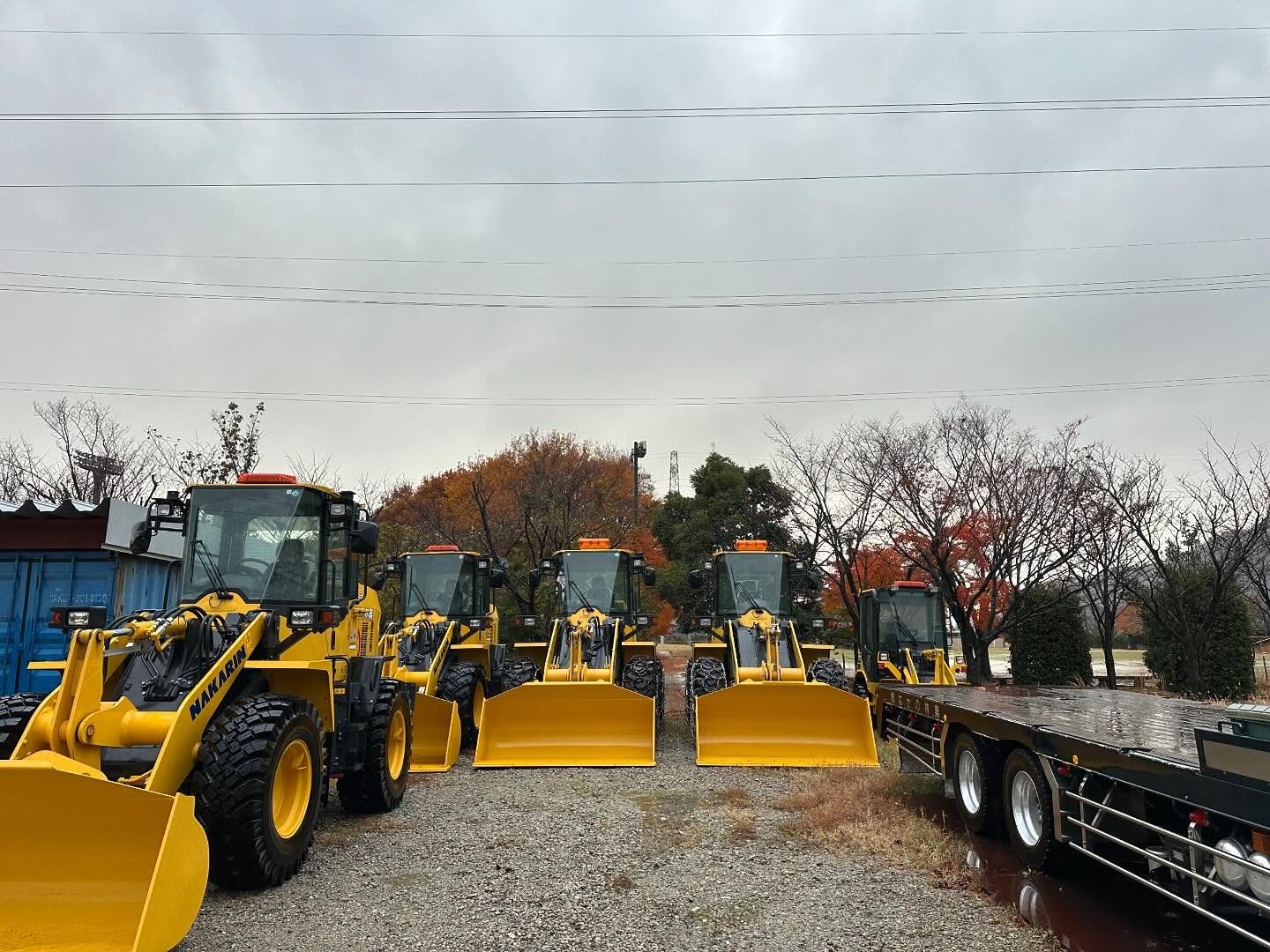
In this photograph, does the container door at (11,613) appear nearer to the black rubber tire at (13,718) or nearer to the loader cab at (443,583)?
the loader cab at (443,583)

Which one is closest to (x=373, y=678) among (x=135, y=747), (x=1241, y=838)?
(x=135, y=747)

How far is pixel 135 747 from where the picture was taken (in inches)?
192

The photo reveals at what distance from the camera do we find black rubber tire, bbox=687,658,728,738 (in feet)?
35.2

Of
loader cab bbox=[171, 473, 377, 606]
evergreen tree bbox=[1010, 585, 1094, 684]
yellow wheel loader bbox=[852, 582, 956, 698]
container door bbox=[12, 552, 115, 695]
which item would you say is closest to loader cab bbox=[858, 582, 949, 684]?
yellow wheel loader bbox=[852, 582, 956, 698]

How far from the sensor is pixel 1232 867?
3791mm

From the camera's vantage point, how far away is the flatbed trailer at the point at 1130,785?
12.1 feet

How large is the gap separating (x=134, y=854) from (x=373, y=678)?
352cm

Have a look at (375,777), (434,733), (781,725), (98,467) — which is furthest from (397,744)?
(98,467)

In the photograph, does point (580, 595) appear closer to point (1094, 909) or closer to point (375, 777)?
point (375, 777)

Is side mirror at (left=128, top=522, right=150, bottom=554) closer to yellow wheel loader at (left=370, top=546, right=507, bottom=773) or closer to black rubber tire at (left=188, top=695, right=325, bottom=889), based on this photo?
black rubber tire at (left=188, top=695, right=325, bottom=889)

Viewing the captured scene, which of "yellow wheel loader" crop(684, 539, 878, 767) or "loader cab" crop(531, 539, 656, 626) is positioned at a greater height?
"loader cab" crop(531, 539, 656, 626)

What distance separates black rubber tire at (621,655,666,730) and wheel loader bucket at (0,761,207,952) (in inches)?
272

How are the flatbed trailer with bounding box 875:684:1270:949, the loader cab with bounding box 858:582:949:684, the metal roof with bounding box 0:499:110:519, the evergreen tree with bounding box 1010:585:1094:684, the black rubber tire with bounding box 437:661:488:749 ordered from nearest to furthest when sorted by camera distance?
the flatbed trailer with bounding box 875:684:1270:949, the black rubber tire with bounding box 437:661:488:749, the metal roof with bounding box 0:499:110:519, the loader cab with bounding box 858:582:949:684, the evergreen tree with bounding box 1010:585:1094:684

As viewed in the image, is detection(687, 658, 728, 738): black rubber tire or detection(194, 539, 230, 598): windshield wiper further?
detection(687, 658, 728, 738): black rubber tire
